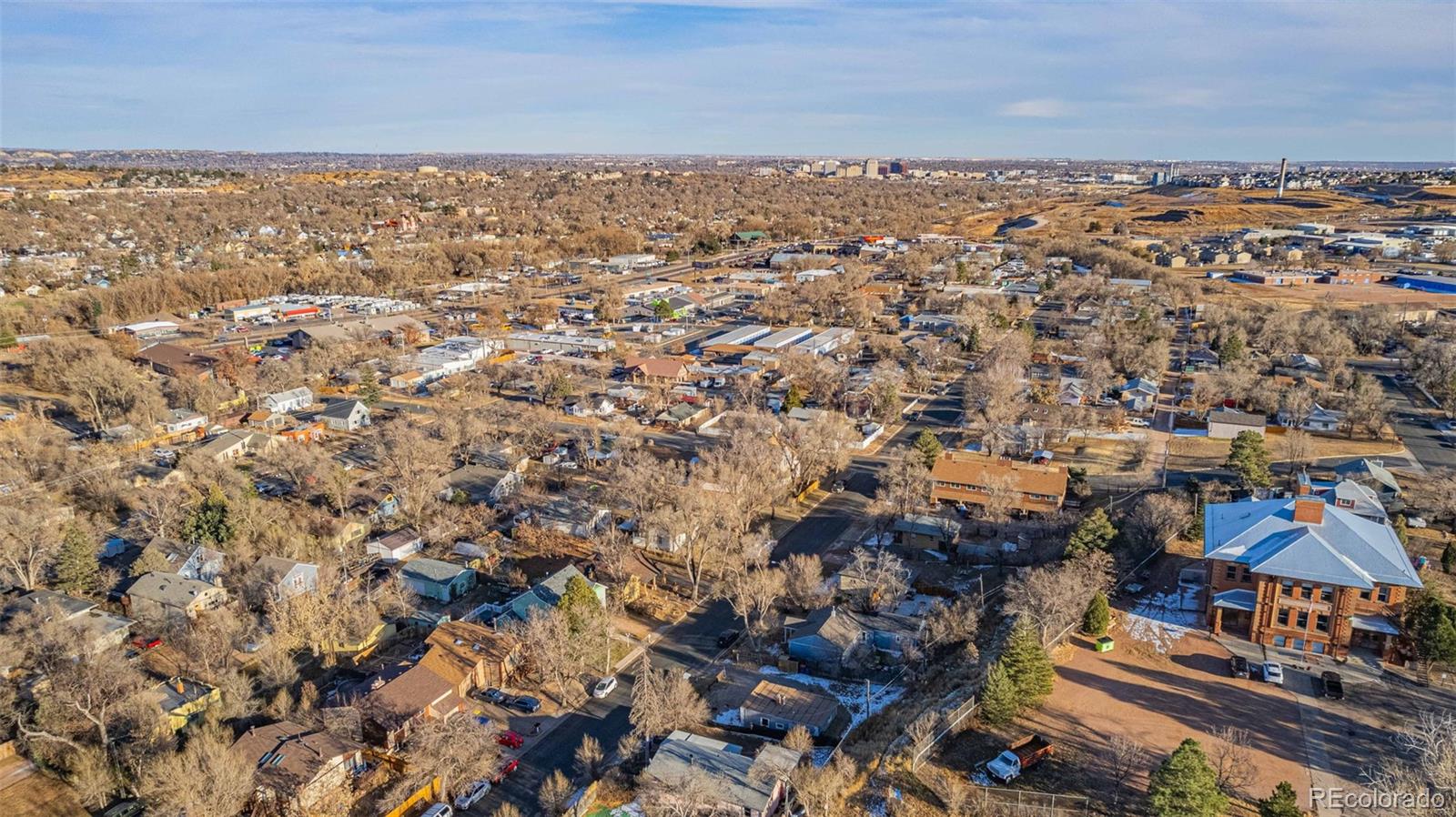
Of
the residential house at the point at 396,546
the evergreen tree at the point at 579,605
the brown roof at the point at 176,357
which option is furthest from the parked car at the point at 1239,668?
the brown roof at the point at 176,357

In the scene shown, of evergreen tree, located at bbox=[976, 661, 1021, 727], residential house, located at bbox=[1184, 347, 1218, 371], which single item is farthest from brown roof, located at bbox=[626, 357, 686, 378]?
evergreen tree, located at bbox=[976, 661, 1021, 727]

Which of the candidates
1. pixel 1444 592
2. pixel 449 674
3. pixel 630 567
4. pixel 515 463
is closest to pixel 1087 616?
pixel 1444 592

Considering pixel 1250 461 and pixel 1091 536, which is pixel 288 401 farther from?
pixel 1250 461

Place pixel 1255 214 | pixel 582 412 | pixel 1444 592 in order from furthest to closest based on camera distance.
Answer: pixel 1255 214
pixel 582 412
pixel 1444 592

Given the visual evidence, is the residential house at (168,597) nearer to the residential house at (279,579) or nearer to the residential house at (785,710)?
the residential house at (279,579)

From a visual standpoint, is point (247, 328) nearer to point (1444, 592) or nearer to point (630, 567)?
point (630, 567)
